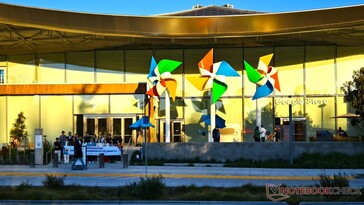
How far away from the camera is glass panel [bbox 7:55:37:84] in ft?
140

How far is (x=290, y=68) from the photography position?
42031mm

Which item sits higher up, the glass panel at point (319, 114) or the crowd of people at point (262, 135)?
the glass panel at point (319, 114)

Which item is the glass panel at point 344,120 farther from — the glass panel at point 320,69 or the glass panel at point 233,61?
the glass panel at point 233,61

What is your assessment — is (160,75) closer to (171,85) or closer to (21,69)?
(171,85)

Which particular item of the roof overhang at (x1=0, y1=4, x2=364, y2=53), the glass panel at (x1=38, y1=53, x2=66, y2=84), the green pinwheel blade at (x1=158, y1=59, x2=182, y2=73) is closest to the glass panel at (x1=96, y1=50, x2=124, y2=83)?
the roof overhang at (x1=0, y1=4, x2=364, y2=53)

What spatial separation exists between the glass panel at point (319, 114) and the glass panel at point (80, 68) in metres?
18.6

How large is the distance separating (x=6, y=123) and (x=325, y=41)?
26.9m

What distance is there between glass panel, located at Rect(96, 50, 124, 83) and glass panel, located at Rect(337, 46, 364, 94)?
18.3 metres

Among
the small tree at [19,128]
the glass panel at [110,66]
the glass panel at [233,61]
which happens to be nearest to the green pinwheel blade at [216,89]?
the glass panel at [233,61]

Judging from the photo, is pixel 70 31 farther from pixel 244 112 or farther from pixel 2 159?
pixel 244 112

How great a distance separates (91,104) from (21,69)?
327 inches

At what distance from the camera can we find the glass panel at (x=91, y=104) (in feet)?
131

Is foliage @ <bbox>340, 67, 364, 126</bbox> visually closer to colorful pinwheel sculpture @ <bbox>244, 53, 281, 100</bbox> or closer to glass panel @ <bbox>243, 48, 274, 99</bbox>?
colorful pinwheel sculpture @ <bbox>244, 53, 281, 100</bbox>

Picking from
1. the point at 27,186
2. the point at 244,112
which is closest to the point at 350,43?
the point at 244,112
